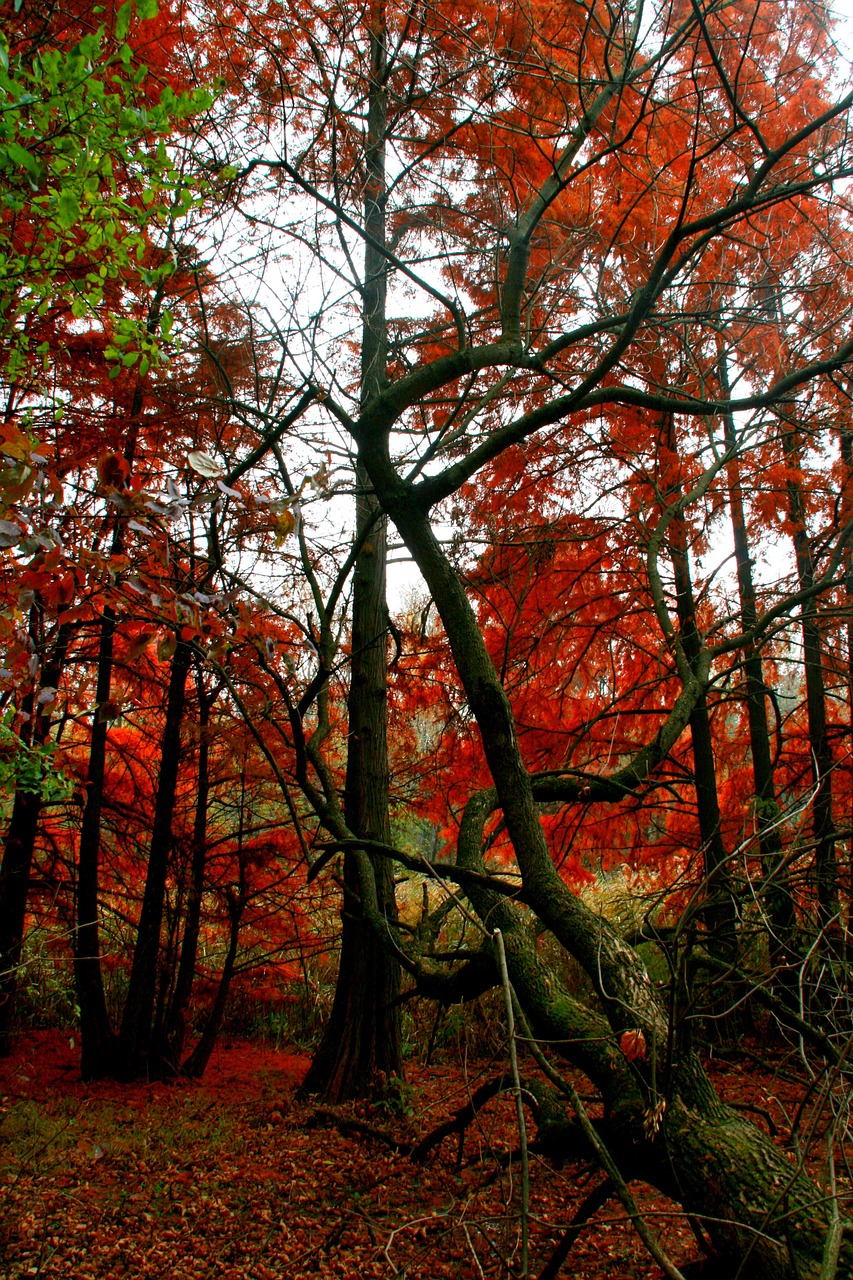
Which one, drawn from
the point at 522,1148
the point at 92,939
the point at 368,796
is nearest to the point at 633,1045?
the point at 522,1148

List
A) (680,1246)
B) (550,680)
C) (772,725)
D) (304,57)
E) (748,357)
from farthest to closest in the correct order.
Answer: (772,725)
(550,680)
(748,357)
(304,57)
(680,1246)

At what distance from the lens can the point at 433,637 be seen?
5.67m

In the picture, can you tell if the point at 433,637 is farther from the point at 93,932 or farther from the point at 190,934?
the point at 93,932

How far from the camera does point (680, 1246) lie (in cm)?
272

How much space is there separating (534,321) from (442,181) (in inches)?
36.8

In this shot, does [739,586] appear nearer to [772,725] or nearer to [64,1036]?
[772,725]

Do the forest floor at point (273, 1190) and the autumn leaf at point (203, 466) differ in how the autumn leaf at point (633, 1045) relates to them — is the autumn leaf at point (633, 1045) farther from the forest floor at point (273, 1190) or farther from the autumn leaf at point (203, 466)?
the autumn leaf at point (203, 466)

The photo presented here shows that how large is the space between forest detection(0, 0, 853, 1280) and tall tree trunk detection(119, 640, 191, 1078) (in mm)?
37

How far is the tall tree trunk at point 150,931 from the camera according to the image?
5234 mm

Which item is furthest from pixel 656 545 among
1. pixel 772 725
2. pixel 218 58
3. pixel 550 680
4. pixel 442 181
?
pixel 772 725

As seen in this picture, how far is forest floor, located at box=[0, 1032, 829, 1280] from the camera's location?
2664 mm

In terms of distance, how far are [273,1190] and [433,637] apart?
Answer: 3.40 m

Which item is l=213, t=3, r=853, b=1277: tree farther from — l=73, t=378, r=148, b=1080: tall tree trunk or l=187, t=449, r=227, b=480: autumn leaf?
l=73, t=378, r=148, b=1080: tall tree trunk

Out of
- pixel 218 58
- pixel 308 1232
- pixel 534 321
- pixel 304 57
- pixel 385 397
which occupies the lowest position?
pixel 308 1232
